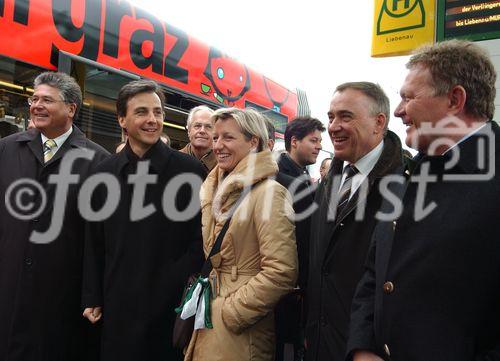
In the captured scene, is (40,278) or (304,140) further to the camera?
(304,140)

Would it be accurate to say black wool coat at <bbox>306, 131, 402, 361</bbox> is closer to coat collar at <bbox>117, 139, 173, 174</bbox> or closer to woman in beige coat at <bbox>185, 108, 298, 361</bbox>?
woman in beige coat at <bbox>185, 108, 298, 361</bbox>

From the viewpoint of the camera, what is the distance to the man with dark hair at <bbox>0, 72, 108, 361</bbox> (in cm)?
244

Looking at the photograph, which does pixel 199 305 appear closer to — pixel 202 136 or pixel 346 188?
pixel 346 188

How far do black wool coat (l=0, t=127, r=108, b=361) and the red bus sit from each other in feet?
4.99

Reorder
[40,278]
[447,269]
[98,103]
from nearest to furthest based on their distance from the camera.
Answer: [447,269] → [40,278] → [98,103]

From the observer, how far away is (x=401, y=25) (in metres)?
5.31

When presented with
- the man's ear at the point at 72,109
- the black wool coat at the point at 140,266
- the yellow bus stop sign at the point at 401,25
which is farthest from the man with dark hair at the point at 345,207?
the yellow bus stop sign at the point at 401,25

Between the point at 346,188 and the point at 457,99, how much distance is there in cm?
70

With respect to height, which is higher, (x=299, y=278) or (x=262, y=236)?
(x=262, y=236)

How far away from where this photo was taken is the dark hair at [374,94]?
2102 millimetres

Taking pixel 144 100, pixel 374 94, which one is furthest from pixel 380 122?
pixel 144 100

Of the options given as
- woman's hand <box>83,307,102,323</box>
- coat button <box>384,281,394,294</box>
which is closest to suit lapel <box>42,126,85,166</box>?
woman's hand <box>83,307,102,323</box>

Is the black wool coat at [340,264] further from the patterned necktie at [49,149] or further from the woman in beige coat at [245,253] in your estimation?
the patterned necktie at [49,149]

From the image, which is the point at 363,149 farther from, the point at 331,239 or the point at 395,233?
the point at 395,233
